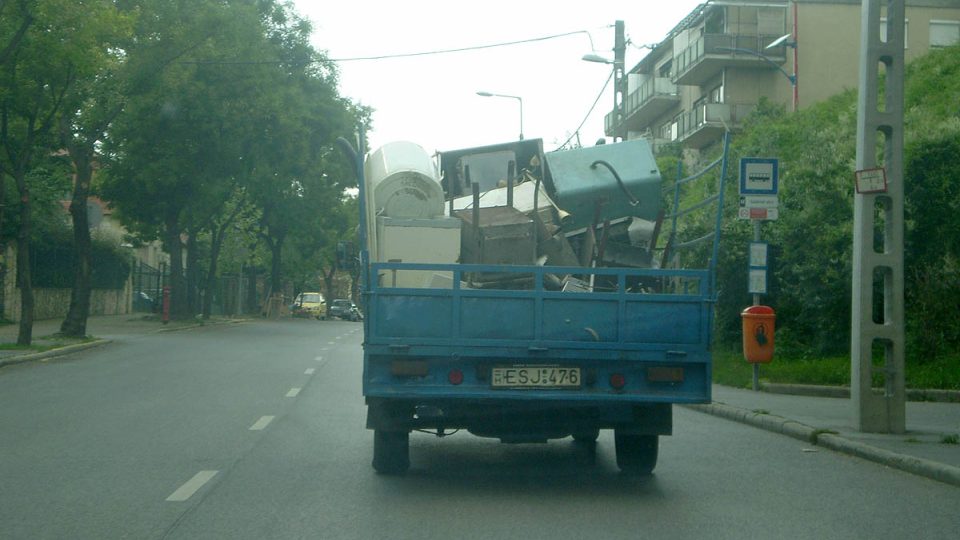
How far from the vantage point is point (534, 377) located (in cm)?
823

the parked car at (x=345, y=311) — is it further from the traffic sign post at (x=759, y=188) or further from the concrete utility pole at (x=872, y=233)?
the concrete utility pole at (x=872, y=233)

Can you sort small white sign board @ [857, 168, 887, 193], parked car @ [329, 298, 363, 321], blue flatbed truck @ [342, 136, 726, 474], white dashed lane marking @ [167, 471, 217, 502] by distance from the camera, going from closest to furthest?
white dashed lane marking @ [167, 471, 217, 502] → blue flatbed truck @ [342, 136, 726, 474] → small white sign board @ [857, 168, 887, 193] → parked car @ [329, 298, 363, 321]

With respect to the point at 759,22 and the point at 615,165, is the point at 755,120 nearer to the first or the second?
the point at 759,22

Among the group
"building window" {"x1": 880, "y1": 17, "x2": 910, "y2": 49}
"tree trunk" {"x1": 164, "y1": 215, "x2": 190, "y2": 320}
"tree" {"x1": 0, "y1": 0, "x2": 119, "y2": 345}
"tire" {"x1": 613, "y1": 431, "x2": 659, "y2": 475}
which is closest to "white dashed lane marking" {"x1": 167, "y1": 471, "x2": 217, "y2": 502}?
"tire" {"x1": 613, "y1": 431, "x2": 659, "y2": 475}

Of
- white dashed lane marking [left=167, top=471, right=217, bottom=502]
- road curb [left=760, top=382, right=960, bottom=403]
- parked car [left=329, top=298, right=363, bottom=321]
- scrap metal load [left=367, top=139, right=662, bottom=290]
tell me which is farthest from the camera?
parked car [left=329, top=298, right=363, bottom=321]

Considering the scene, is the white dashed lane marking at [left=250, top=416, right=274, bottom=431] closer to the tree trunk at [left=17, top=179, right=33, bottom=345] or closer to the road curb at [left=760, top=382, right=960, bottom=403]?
the road curb at [left=760, top=382, right=960, bottom=403]

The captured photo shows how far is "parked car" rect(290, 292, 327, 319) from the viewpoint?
7200 centimetres

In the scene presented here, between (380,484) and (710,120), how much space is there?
43.0m

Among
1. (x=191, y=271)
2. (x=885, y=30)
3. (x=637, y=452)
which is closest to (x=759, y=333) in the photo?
(x=637, y=452)

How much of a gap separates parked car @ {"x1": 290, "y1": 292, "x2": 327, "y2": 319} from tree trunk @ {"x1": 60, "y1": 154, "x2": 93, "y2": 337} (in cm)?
4338

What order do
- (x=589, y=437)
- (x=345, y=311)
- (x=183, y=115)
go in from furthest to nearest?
(x=345, y=311), (x=183, y=115), (x=589, y=437)

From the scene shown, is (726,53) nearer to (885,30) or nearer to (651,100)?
(651,100)

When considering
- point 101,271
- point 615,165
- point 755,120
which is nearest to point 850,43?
point 755,120

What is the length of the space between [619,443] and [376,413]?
2.02 meters
